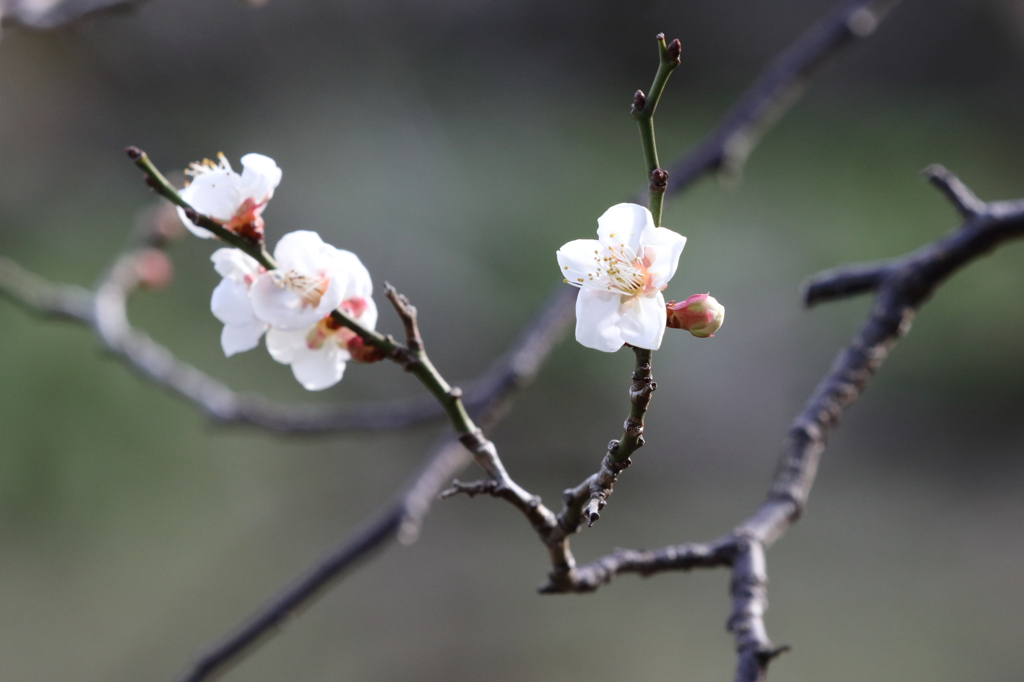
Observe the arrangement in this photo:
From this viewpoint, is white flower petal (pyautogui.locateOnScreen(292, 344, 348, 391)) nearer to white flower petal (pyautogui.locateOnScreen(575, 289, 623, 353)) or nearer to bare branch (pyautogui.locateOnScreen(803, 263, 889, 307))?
white flower petal (pyautogui.locateOnScreen(575, 289, 623, 353))

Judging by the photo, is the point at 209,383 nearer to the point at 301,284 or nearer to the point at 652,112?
the point at 301,284

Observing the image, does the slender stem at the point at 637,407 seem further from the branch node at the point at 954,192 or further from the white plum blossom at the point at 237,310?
the branch node at the point at 954,192

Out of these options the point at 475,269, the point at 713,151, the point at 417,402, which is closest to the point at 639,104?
the point at 713,151

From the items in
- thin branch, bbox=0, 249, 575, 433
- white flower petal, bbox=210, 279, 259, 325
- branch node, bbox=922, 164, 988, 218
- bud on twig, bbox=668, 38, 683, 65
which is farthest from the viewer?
thin branch, bbox=0, 249, 575, 433

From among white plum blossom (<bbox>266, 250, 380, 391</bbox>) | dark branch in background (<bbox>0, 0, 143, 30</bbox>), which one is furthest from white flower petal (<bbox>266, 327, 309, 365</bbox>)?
dark branch in background (<bbox>0, 0, 143, 30</bbox>)

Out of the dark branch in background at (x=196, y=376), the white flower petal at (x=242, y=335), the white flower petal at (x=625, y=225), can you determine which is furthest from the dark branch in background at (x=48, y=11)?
the white flower petal at (x=625, y=225)
